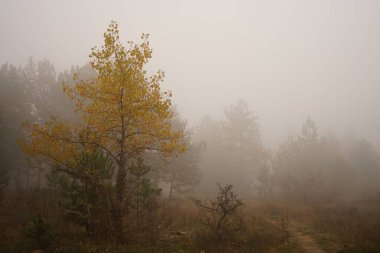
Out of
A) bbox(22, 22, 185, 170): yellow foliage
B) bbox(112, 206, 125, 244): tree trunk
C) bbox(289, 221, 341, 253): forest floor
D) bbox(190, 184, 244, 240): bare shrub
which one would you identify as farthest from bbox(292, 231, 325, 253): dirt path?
bbox(112, 206, 125, 244): tree trunk

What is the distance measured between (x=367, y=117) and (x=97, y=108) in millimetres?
192962

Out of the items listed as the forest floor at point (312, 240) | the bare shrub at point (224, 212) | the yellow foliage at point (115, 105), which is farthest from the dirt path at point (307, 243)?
the yellow foliage at point (115, 105)

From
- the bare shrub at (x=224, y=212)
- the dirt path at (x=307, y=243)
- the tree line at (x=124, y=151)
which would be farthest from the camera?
the dirt path at (x=307, y=243)

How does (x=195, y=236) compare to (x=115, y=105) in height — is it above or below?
below

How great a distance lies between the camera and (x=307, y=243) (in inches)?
451

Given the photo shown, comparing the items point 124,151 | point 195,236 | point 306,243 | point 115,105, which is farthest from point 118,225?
point 306,243

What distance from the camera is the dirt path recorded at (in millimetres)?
10469

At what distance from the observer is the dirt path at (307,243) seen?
10.5 m

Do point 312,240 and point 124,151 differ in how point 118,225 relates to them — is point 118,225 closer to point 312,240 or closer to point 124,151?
point 124,151

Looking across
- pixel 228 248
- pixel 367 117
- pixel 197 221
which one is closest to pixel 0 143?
pixel 197 221

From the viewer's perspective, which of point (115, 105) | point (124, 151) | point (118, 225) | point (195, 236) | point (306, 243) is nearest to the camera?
point (118, 225)

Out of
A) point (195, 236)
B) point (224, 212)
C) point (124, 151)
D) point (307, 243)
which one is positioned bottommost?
point (307, 243)

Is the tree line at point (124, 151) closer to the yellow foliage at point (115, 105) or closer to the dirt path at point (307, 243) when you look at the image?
the yellow foliage at point (115, 105)

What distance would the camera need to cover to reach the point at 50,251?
27.6 ft
